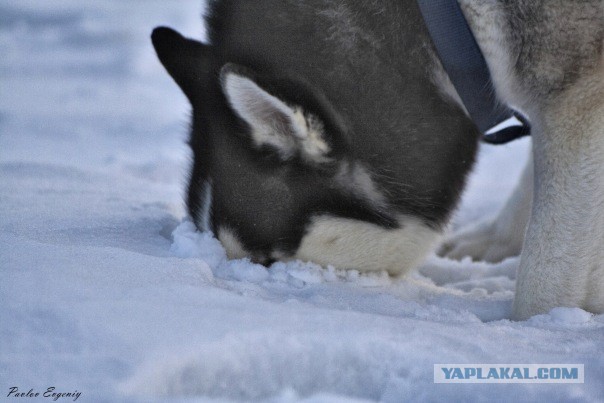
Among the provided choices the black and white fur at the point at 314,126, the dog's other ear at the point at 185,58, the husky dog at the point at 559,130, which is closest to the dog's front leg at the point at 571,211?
the husky dog at the point at 559,130

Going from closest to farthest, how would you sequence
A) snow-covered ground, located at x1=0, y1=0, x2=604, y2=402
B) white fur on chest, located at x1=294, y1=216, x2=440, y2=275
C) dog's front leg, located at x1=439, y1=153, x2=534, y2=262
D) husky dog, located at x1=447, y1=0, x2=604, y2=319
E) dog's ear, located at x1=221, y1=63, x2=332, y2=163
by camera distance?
snow-covered ground, located at x1=0, y1=0, x2=604, y2=402 → dog's ear, located at x1=221, y1=63, x2=332, y2=163 → husky dog, located at x1=447, y1=0, x2=604, y2=319 → white fur on chest, located at x1=294, y1=216, x2=440, y2=275 → dog's front leg, located at x1=439, y1=153, x2=534, y2=262

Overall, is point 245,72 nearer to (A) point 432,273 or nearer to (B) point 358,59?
(B) point 358,59

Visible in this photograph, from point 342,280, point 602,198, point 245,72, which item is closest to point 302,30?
point 245,72

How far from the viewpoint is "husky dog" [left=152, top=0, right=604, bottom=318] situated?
1873 millimetres

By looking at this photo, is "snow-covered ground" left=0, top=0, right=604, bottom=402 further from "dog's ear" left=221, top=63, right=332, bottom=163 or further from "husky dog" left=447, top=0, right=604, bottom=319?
"dog's ear" left=221, top=63, right=332, bottom=163

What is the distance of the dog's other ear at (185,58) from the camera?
Result: 2.06 metres

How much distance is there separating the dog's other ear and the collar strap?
2.09ft

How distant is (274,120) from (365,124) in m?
0.29

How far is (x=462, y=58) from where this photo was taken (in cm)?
198

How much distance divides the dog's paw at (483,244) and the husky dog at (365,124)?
80 cm

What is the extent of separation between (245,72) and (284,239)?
0.51 metres

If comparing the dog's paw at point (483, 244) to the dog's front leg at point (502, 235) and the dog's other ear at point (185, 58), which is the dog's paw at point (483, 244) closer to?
the dog's front leg at point (502, 235)

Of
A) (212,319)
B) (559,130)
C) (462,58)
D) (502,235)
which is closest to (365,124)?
(462,58)

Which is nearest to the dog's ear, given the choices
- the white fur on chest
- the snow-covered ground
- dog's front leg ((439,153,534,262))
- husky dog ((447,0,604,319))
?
the white fur on chest
